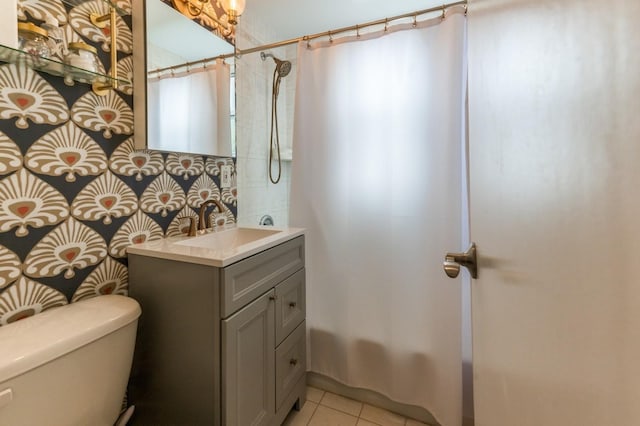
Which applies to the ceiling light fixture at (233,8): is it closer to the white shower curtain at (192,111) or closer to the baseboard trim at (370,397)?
the white shower curtain at (192,111)

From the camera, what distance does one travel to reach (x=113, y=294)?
1.15 metres

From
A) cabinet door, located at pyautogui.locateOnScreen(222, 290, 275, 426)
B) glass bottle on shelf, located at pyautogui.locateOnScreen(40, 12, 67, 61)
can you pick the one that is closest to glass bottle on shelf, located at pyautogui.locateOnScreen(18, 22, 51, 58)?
glass bottle on shelf, located at pyautogui.locateOnScreen(40, 12, 67, 61)

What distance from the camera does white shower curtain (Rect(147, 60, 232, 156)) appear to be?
1271 millimetres

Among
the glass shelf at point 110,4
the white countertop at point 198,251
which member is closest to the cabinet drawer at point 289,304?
the white countertop at point 198,251

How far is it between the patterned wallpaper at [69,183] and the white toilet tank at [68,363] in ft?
0.41

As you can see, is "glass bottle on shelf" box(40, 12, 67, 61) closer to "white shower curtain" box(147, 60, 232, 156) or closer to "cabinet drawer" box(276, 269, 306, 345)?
"white shower curtain" box(147, 60, 232, 156)

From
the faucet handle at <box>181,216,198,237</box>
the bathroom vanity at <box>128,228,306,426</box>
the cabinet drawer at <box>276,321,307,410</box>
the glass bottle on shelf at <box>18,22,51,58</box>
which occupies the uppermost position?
the glass bottle on shelf at <box>18,22,51,58</box>

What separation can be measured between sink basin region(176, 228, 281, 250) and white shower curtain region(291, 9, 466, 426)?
0.30m

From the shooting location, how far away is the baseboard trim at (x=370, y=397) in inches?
61.5

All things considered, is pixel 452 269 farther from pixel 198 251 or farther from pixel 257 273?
pixel 198 251

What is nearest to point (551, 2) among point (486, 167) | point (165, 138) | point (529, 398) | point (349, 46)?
point (486, 167)

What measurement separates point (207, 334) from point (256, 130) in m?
1.44

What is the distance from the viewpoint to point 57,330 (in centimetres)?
83

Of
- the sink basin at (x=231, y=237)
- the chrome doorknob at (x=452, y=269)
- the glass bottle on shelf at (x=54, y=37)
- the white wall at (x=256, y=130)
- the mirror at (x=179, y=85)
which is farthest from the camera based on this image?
the white wall at (x=256, y=130)
